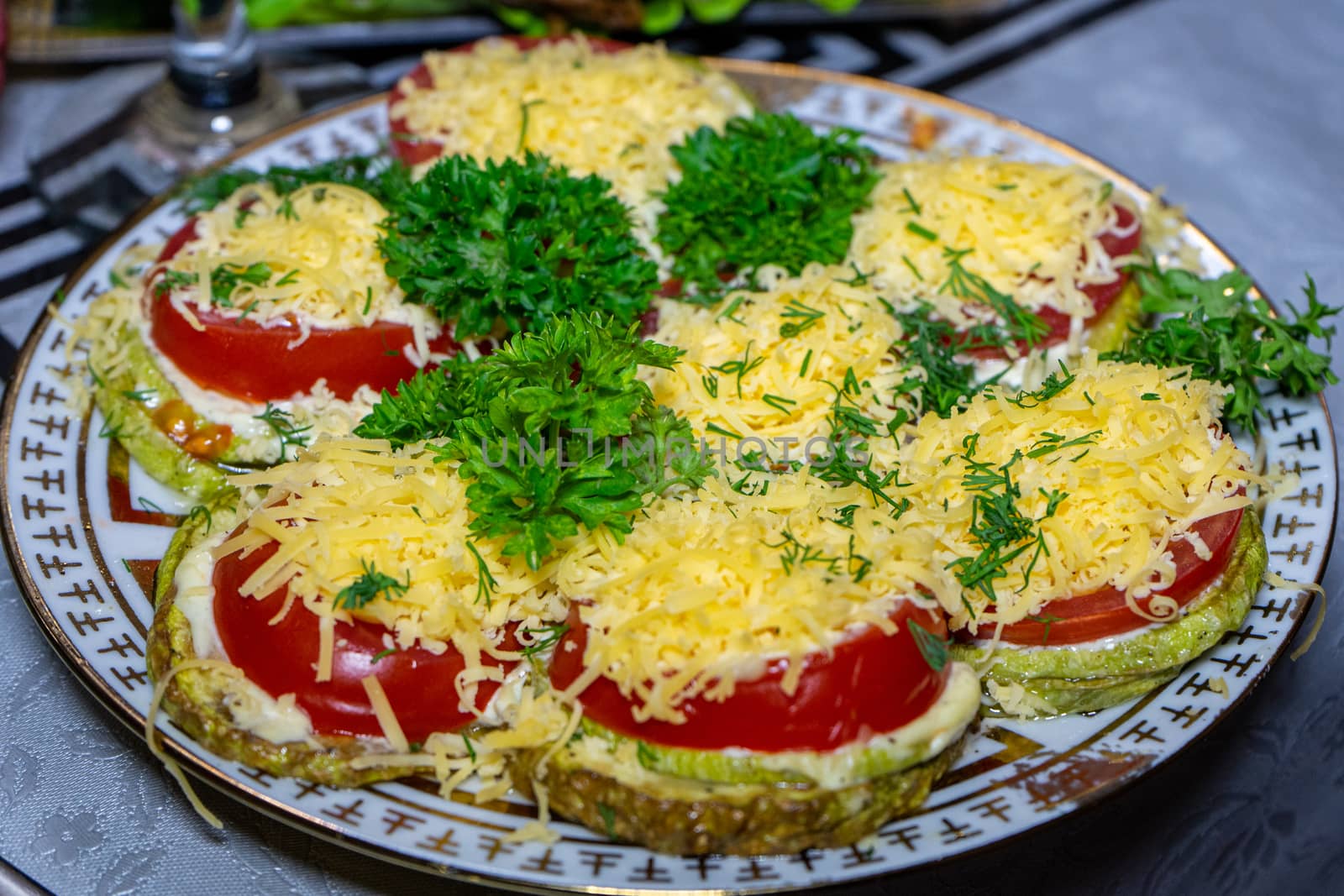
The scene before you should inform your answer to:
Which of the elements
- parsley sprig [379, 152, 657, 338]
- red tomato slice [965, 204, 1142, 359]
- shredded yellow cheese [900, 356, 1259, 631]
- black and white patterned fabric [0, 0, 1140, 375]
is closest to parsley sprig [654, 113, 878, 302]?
parsley sprig [379, 152, 657, 338]

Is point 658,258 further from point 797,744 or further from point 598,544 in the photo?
point 797,744

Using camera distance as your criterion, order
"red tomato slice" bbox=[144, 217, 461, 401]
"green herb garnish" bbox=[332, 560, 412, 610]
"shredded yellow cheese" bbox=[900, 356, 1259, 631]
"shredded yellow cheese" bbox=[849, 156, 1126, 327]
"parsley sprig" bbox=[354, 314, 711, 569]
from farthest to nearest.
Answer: "shredded yellow cheese" bbox=[849, 156, 1126, 327] < "red tomato slice" bbox=[144, 217, 461, 401] < "shredded yellow cheese" bbox=[900, 356, 1259, 631] < "parsley sprig" bbox=[354, 314, 711, 569] < "green herb garnish" bbox=[332, 560, 412, 610]

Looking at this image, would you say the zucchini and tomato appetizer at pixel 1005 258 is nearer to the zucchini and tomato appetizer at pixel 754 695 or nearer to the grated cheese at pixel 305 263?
the zucchini and tomato appetizer at pixel 754 695

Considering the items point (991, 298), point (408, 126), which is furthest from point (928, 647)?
point (408, 126)

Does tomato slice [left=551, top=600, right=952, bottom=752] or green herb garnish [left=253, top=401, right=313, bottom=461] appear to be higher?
tomato slice [left=551, top=600, right=952, bottom=752]

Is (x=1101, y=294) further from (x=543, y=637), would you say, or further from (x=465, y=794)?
(x=465, y=794)

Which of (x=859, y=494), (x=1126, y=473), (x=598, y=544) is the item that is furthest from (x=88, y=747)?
(x=1126, y=473)

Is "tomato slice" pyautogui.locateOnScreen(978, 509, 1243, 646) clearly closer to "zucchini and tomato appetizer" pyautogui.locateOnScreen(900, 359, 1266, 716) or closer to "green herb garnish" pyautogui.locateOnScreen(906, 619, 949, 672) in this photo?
"zucchini and tomato appetizer" pyautogui.locateOnScreen(900, 359, 1266, 716)
